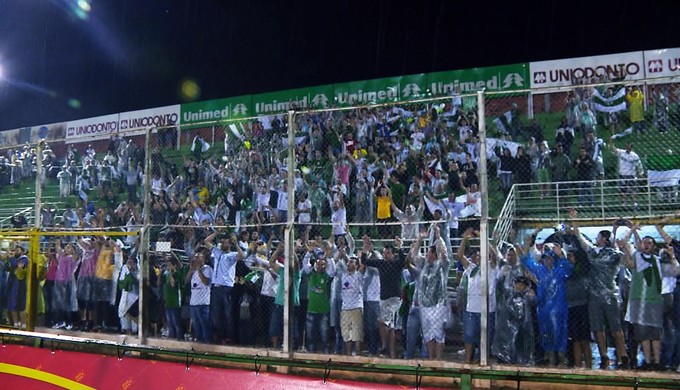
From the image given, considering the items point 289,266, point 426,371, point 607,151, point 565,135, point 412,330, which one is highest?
point 565,135

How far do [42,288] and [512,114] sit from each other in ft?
25.7

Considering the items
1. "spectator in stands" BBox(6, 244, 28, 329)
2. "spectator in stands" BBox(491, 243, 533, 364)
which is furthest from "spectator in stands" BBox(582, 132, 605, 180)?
"spectator in stands" BBox(6, 244, 28, 329)

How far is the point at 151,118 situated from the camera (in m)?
23.3

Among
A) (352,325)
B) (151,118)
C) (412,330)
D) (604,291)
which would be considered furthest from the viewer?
(151,118)

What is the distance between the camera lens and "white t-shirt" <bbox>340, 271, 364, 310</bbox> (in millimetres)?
7941

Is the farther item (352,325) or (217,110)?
(217,110)

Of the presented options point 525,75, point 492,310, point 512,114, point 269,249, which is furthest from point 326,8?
point 492,310

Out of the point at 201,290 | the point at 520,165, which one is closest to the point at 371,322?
the point at 201,290

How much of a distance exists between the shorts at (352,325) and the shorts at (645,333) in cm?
305

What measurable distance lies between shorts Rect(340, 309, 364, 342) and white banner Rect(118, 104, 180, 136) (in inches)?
632

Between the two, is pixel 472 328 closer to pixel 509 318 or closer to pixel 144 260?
pixel 509 318

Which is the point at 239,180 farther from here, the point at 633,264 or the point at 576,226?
the point at 633,264

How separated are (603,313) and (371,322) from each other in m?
2.68

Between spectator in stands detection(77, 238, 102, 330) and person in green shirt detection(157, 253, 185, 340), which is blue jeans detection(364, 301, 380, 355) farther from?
spectator in stands detection(77, 238, 102, 330)
